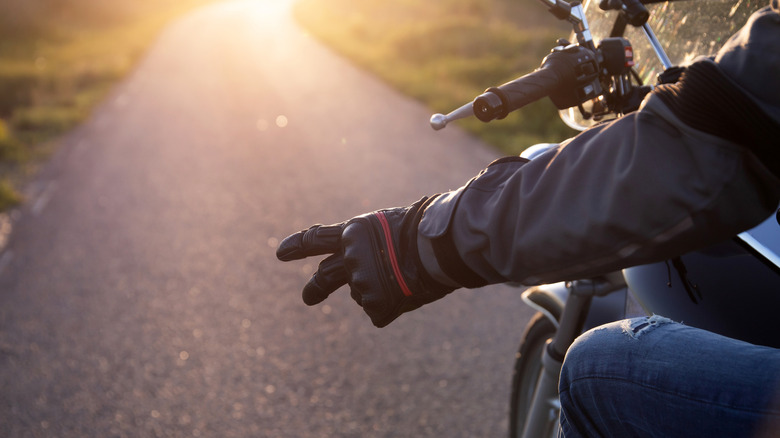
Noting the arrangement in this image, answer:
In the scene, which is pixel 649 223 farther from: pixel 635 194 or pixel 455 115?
pixel 455 115

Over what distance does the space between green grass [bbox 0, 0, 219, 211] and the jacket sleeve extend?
567 cm

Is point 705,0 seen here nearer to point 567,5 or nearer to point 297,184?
point 567,5

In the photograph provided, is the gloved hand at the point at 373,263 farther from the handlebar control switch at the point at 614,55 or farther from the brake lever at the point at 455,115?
the handlebar control switch at the point at 614,55

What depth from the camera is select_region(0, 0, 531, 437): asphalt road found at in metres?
2.66

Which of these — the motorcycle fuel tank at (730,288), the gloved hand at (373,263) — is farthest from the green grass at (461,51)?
the gloved hand at (373,263)

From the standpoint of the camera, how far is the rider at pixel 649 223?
36.9 inches

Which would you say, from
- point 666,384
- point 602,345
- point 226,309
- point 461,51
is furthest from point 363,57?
point 666,384

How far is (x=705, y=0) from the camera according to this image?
175cm

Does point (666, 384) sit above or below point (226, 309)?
above

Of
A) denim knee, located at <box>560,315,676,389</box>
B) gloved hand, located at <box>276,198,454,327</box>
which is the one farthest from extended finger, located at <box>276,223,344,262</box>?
denim knee, located at <box>560,315,676,389</box>

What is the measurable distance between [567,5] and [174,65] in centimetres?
1402

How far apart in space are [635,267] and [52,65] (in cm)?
1612

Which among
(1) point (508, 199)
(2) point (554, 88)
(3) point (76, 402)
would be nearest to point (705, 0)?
(2) point (554, 88)

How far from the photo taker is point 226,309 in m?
3.55
